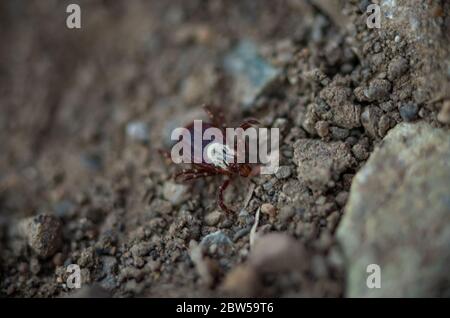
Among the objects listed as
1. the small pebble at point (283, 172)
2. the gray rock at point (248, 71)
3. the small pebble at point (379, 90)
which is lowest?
the small pebble at point (283, 172)

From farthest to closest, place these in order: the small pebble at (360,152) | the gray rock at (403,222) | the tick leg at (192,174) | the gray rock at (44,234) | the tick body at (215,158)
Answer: the tick leg at (192,174)
the tick body at (215,158)
the gray rock at (44,234)
the small pebble at (360,152)
the gray rock at (403,222)

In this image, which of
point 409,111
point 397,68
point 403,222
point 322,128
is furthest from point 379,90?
point 403,222

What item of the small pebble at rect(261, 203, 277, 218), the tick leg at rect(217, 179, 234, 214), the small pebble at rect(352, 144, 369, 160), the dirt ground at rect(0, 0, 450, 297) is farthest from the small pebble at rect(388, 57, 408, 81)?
the tick leg at rect(217, 179, 234, 214)

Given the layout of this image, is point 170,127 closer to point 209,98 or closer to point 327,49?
point 209,98

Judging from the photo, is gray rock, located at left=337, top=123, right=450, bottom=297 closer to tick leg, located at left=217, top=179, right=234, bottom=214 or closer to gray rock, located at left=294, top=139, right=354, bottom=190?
gray rock, located at left=294, top=139, right=354, bottom=190

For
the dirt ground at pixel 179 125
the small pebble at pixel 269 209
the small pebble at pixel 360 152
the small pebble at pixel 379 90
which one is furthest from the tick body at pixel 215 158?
the small pebble at pixel 379 90

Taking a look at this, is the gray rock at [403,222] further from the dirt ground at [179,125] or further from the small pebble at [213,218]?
the small pebble at [213,218]

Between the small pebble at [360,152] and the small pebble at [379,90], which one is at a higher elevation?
the small pebble at [379,90]

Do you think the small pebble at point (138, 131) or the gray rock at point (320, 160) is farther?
the small pebble at point (138, 131)
